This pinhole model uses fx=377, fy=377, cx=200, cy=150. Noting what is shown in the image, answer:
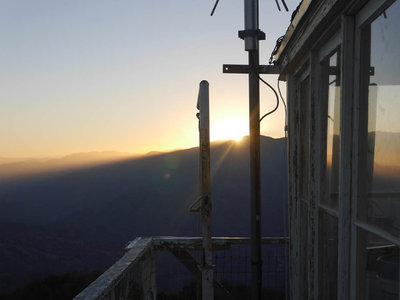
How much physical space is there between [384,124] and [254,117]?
1.44 meters

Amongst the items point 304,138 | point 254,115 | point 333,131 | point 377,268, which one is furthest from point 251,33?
point 377,268

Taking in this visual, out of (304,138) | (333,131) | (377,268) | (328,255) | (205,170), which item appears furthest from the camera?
(205,170)

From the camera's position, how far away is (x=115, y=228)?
8306 cm

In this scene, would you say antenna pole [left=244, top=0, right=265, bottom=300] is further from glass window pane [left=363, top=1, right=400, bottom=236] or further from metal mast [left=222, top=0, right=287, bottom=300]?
glass window pane [left=363, top=1, right=400, bottom=236]

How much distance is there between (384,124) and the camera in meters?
1.54

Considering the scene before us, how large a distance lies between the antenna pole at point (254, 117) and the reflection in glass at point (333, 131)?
0.66 metres

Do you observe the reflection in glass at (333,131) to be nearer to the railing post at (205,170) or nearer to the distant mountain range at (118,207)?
the railing post at (205,170)

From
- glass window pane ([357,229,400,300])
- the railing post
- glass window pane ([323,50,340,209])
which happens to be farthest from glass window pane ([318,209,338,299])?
the railing post

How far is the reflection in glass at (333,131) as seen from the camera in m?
2.16

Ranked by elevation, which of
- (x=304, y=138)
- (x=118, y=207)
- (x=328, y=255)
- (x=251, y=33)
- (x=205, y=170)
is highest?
(x=251, y=33)

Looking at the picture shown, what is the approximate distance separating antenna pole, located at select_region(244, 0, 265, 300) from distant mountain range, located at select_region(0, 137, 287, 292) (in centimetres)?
2956

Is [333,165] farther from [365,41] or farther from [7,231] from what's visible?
[7,231]

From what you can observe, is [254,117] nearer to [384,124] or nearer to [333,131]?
[333,131]

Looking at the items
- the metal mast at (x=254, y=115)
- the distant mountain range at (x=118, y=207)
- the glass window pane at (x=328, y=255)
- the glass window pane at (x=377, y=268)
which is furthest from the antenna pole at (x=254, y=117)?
the distant mountain range at (x=118, y=207)
